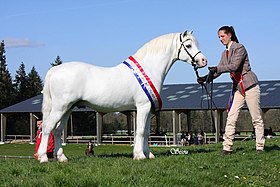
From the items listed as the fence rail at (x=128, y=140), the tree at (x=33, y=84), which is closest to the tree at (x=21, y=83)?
the tree at (x=33, y=84)

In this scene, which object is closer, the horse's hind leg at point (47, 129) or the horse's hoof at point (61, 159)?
the horse's hind leg at point (47, 129)

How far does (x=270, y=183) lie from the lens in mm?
7387

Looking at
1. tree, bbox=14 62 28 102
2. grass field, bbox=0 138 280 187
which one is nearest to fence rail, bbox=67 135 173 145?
tree, bbox=14 62 28 102

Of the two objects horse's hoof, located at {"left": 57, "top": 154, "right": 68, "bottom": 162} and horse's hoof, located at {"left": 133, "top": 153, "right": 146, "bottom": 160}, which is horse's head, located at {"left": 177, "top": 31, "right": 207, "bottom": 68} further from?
horse's hoof, located at {"left": 57, "top": 154, "right": 68, "bottom": 162}

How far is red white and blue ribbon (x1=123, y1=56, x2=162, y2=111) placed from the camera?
938 centimetres

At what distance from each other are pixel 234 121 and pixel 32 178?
455 centimetres

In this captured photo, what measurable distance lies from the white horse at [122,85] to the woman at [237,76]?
436 mm

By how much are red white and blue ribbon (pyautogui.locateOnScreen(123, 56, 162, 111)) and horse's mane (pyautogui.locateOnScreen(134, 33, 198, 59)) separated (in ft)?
1.03

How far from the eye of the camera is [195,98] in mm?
45562

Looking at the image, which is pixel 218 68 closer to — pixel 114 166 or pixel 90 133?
pixel 114 166

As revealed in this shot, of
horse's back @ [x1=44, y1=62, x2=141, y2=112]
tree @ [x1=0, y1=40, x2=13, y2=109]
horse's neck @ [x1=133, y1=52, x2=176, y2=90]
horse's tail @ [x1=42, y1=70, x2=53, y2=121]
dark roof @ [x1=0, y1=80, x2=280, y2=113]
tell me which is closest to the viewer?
horse's back @ [x1=44, y1=62, x2=141, y2=112]

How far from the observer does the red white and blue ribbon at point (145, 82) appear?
9.38 meters

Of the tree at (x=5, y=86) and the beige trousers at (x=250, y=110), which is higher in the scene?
the tree at (x=5, y=86)

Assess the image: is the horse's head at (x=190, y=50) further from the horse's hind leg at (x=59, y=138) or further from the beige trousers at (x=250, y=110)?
the horse's hind leg at (x=59, y=138)
